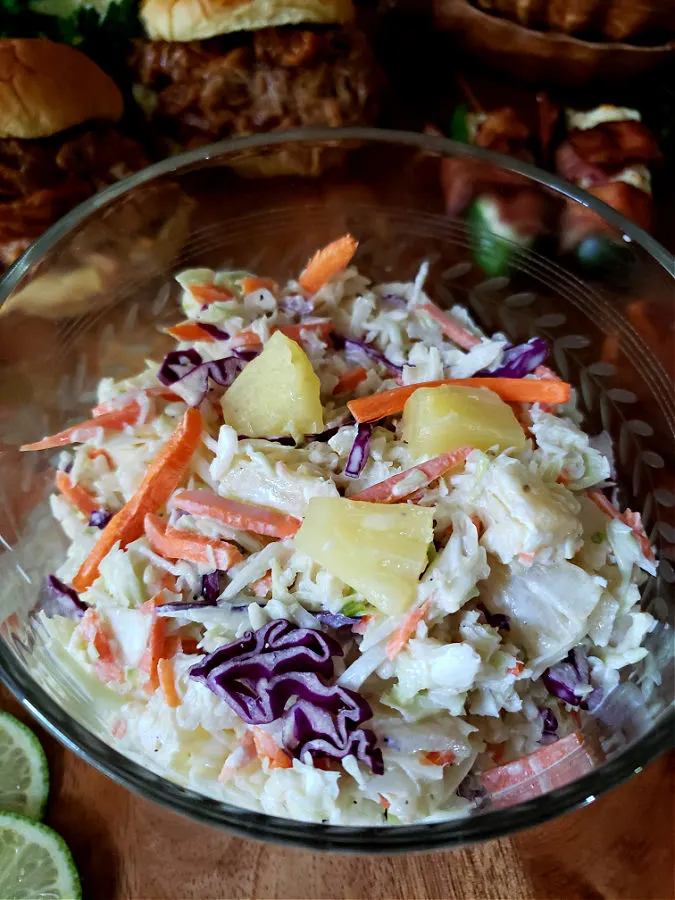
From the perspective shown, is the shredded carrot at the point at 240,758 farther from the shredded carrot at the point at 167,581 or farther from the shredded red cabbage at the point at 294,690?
the shredded carrot at the point at 167,581

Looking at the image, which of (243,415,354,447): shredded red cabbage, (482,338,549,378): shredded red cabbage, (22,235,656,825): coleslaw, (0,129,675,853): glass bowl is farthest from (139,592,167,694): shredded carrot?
(482,338,549,378): shredded red cabbage

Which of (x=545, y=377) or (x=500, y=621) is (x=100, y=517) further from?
(x=545, y=377)

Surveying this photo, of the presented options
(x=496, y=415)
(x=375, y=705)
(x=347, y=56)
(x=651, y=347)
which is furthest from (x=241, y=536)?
(x=347, y=56)

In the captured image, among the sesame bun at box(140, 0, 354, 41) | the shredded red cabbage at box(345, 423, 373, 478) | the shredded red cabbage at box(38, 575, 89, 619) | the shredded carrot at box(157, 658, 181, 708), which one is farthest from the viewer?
the sesame bun at box(140, 0, 354, 41)

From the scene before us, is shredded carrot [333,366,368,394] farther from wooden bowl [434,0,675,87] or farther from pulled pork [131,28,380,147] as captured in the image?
wooden bowl [434,0,675,87]

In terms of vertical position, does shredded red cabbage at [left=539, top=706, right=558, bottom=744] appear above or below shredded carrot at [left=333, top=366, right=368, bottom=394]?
below

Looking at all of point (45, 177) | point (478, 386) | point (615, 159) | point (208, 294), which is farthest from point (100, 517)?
point (615, 159)

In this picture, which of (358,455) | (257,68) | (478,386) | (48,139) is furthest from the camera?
(257,68)

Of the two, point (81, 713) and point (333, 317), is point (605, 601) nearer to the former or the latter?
point (333, 317)

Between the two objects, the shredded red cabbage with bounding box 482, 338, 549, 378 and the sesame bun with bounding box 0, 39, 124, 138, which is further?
the sesame bun with bounding box 0, 39, 124, 138
